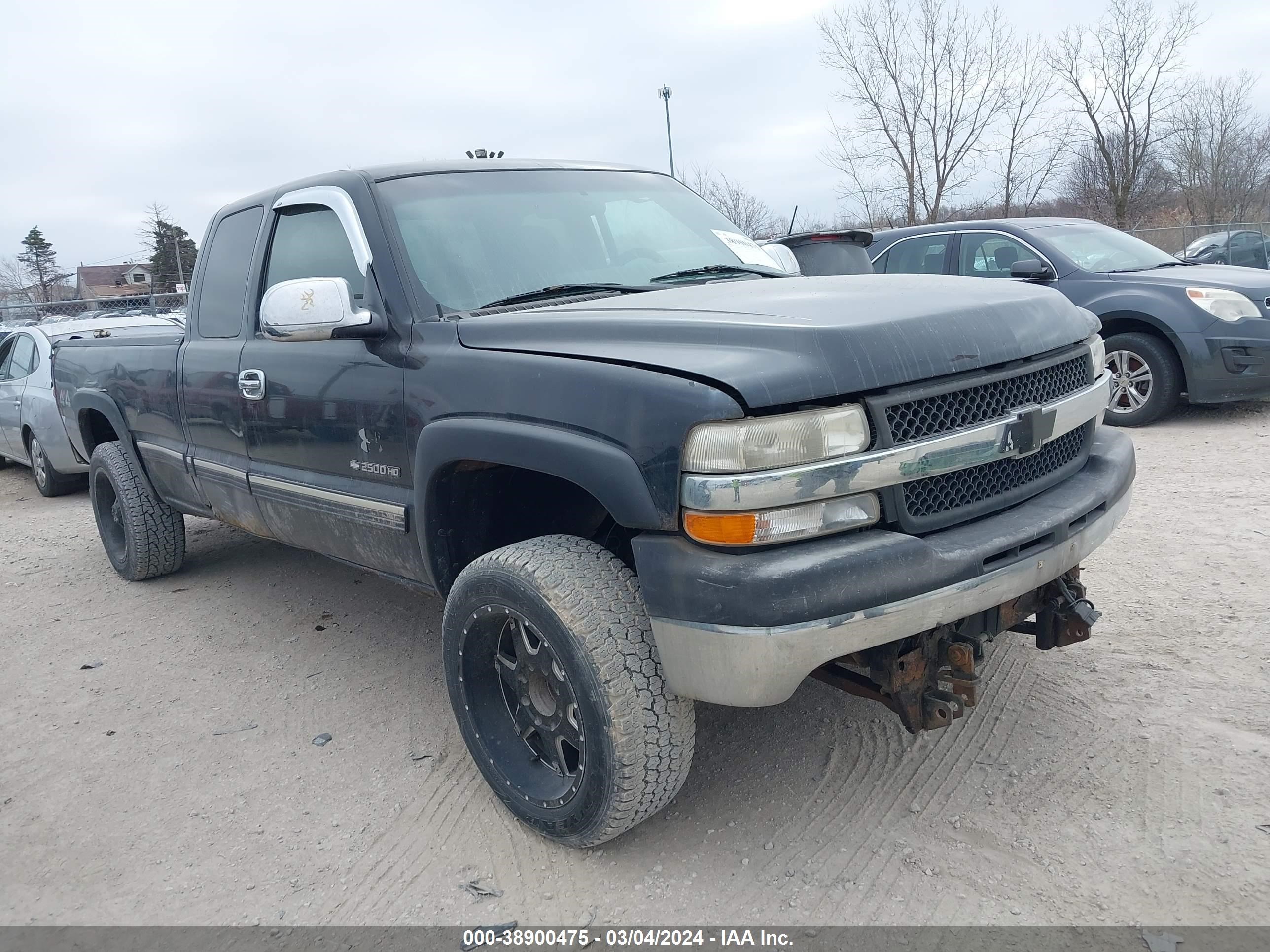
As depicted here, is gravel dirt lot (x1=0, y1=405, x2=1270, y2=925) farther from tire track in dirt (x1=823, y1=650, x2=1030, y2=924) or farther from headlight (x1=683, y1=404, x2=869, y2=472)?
headlight (x1=683, y1=404, x2=869, y2=472)

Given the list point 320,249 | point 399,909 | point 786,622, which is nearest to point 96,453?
point 320,249

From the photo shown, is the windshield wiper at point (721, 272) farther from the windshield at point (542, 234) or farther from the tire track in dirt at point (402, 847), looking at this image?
the tire track in dirt at point (402, 847)

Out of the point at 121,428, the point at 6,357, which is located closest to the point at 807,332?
the point at 121,428

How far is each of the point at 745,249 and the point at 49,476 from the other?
7.34 meters

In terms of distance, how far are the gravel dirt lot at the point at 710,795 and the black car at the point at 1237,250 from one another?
16.2m

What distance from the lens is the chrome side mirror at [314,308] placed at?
298cm

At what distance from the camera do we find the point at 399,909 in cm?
253

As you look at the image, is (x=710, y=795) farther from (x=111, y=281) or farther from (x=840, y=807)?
(x=111, y=281)

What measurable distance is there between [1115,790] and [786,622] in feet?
4.15

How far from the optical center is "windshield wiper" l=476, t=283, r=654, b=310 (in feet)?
10.3

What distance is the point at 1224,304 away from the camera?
7035 millimetres

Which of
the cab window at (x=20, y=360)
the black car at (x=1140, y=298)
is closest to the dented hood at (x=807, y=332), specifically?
the black car at (x=1140, y=298)

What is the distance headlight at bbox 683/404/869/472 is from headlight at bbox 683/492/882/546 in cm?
11
